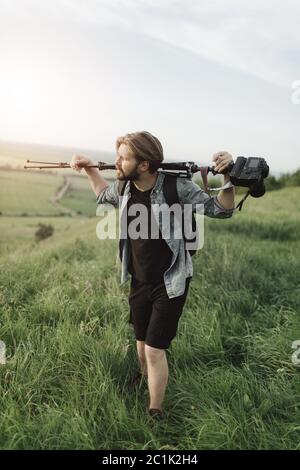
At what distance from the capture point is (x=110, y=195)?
3.25 metres

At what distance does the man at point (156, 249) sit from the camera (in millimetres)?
2910

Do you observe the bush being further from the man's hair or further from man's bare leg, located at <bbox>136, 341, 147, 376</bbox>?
the man's hair

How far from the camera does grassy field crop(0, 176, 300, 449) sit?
9.21ft

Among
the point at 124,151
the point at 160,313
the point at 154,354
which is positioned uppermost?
the point at 124,151

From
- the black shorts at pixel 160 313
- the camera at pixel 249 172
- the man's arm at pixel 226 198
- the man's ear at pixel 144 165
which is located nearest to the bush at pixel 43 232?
the black shorts at pixel 160 313

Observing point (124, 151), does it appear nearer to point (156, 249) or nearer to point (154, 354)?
point (156, 249)

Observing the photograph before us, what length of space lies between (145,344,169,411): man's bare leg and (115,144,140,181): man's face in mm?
931

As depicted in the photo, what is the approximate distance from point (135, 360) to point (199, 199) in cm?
125

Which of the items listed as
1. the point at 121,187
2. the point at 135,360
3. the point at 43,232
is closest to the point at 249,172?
the point at 121,187

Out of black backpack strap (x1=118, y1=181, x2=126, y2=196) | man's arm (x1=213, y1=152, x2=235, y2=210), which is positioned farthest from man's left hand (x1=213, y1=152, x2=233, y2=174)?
black backpack strap (x1=118, y1=181, x2=126, y2=196)

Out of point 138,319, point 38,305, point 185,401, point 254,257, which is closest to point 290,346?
point 185,401

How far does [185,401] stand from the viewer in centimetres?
320

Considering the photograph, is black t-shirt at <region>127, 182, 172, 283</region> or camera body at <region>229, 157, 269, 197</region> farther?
black t-shirt at <region>127, 182, 172, 283</region>
